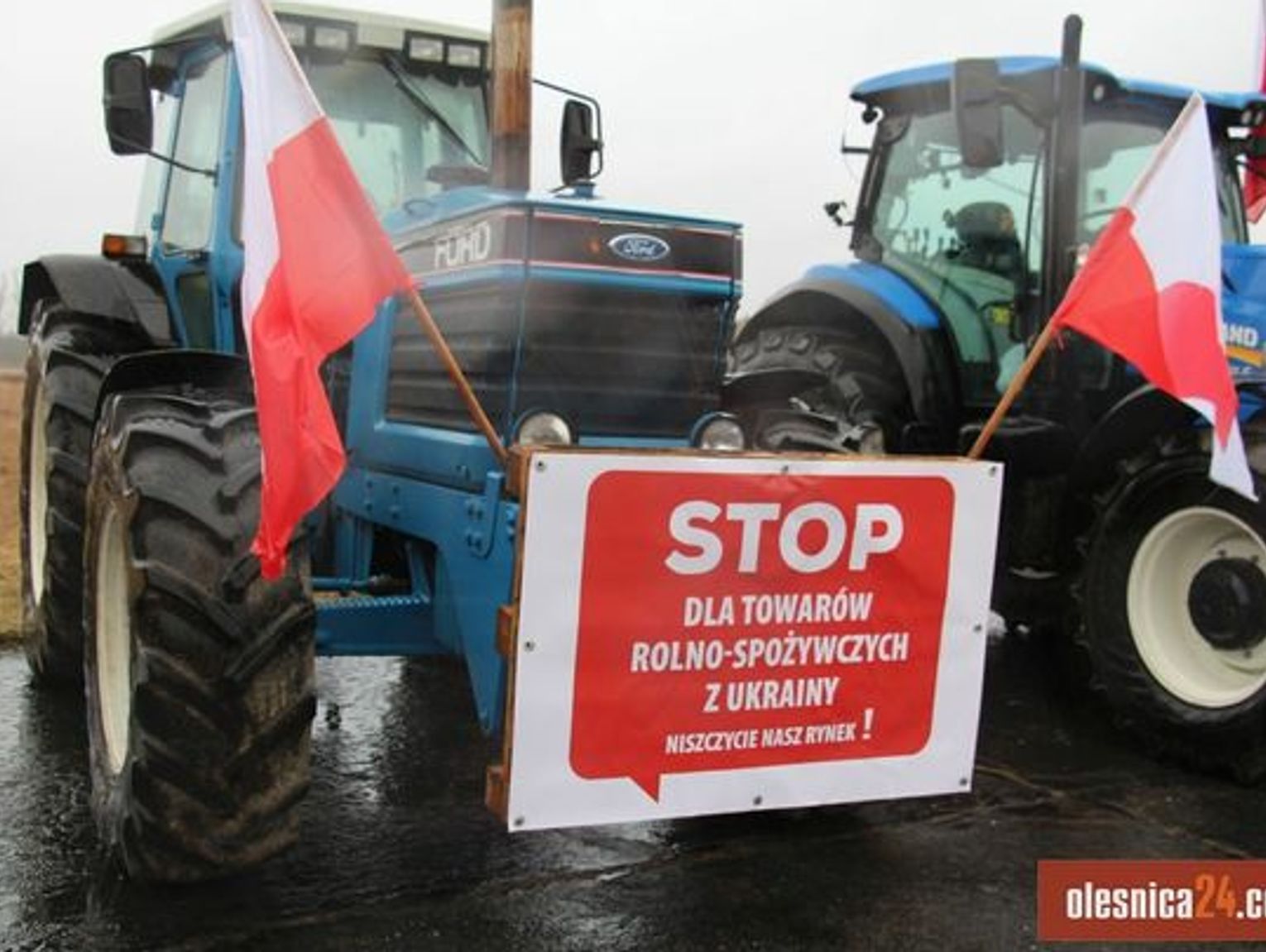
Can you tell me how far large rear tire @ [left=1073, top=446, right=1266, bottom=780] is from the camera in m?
4.68

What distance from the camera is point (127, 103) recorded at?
4.55m

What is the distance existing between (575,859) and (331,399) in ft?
5.41

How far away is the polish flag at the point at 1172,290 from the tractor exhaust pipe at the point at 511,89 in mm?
1681

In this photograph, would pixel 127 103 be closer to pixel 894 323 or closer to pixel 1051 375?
pixel 894 323

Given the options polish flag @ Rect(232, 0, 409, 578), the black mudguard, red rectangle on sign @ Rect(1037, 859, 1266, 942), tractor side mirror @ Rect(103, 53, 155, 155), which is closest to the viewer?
polish flag @ Rect(232, 0, 409, 578)

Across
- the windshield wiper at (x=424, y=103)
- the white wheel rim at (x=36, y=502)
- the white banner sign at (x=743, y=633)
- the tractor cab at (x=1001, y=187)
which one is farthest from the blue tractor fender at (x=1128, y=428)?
the white wheel rim at (x=36, y=502)

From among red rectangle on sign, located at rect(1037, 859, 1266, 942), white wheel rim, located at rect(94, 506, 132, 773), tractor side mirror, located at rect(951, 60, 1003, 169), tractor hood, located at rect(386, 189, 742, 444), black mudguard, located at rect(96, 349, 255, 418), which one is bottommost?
red rectangle on sign, located at rect(1037, 859, 1266, 942)

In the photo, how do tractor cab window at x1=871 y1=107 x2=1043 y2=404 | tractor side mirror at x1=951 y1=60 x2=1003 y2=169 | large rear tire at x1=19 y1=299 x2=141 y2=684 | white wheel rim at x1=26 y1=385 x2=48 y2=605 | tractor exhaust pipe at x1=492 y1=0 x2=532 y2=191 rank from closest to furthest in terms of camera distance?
1. tractor exhaust pipe at x1=492 y1=0 x2=532 y2=191
2. large rear tire at x1=19 y1=299 x2=141 y2=684
3. tractor side mirror at x1=951 y1=60 x2=1003 y2=169
4. white wheel rim at x1=26 y1=385 x2=48 y2=605
5. tractor cab window at x1=871 y1=107 x2=1043 y2=404

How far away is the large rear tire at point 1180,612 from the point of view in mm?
4684

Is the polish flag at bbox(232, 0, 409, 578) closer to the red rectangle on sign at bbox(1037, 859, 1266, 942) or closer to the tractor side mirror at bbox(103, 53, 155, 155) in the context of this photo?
the tractor side mirror at bbox(103, 53, 155, 155)

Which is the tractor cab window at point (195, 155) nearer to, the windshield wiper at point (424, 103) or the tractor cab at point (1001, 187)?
the windshield wiper at point (424, 103)

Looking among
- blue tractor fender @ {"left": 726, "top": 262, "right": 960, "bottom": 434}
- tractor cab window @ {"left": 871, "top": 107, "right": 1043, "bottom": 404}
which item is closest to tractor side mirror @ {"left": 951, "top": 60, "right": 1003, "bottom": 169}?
tractor cab window @ {"left": 871, "top": 107, "right": 1043, "bottom": 404}

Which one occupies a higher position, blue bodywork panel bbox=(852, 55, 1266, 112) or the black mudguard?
blue bodywork panel bbox=(852, 55, 1266, 112)

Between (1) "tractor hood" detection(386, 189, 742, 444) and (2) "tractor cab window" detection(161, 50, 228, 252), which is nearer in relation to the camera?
(1) "tractor hood" detection(386, 189, 742, 444)
